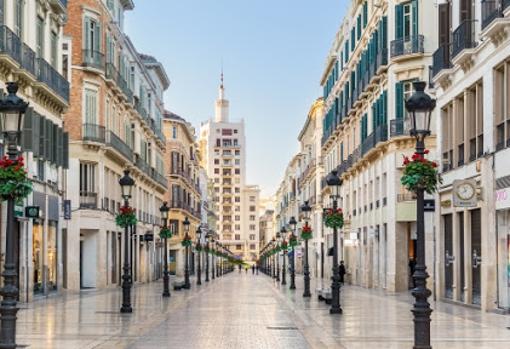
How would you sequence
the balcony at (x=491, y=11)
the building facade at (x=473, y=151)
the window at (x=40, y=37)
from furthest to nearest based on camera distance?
the window at (x=40, y=37) → the building facade at (x=473, y=151) → the balcony at (x=491, y=11)

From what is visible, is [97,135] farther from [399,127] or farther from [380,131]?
[399,127]

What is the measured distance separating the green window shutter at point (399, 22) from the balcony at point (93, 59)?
1759 centimetres

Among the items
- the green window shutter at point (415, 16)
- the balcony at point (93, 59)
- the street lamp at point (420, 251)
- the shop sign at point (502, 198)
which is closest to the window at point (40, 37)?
the balcony at point (93, 59)

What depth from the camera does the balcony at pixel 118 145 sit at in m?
58.9

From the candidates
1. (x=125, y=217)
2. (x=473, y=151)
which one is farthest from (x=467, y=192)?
(x=125, y=217)

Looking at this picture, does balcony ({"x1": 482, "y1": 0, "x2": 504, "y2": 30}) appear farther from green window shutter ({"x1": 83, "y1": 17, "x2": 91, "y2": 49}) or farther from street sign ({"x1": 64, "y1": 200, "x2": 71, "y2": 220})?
green window shutter ({"x1": 83, "y1": 17, "x2": 91, "y2": 49})

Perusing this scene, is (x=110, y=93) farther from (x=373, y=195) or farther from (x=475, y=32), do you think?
(x=475, y=32)

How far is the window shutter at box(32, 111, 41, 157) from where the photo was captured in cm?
3897

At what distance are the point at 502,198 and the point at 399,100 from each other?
20.4 m

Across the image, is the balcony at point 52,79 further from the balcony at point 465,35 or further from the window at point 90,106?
the balcony at point 465,35

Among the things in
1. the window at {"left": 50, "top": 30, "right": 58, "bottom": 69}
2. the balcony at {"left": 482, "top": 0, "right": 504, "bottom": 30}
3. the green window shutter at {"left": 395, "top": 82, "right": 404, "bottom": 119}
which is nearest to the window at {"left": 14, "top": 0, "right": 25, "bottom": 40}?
the window at {"left": 50, "top": 30, "right": 58, "bottom": 69}

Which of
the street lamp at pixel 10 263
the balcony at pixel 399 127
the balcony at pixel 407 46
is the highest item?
the balcony at pixel 407 46

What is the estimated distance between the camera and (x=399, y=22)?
163 feet

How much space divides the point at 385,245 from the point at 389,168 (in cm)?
503
